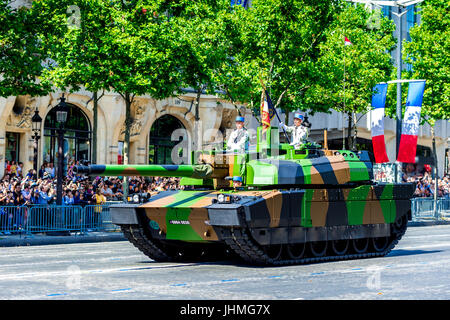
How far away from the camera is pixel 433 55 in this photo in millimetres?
35031

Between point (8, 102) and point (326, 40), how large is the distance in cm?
1312

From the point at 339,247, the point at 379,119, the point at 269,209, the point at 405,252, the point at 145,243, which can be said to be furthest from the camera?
the point at 379,119

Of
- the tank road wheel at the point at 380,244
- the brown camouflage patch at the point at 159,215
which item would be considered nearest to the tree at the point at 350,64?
the tank road wheel at the point at 380,244

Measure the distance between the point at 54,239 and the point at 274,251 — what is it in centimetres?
888

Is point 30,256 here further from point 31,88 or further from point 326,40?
point 326,40

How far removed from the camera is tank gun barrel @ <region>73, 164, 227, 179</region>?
45.5ft

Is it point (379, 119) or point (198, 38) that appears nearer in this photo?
point (198, 38)

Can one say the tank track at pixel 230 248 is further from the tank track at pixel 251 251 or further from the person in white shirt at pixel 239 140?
the person in white shirt at pixel 239 140

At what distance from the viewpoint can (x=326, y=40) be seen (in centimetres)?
3309

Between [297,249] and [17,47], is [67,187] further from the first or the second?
[297,249]

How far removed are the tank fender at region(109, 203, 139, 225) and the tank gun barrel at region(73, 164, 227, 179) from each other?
1344 millimetres

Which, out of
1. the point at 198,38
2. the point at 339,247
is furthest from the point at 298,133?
the point at 198,38

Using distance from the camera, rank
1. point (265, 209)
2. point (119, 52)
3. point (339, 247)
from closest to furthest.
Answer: point (265, 209), point (339, 247), point (119, 52)

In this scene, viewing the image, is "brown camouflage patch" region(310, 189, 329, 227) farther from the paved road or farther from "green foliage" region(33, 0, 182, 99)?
"green foliage" region(33, 0, 182, 99)
